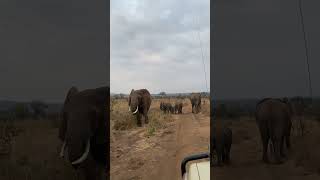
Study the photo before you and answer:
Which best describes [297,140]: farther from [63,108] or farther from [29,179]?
[29,179]

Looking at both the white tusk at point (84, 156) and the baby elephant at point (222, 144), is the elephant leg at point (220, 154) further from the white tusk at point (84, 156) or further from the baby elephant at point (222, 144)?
the white tusk at point (84, 156)

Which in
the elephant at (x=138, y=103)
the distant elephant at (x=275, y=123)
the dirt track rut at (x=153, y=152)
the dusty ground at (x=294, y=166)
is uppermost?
the elephant at (x=138, y=103)

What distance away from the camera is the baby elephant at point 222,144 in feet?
17.6

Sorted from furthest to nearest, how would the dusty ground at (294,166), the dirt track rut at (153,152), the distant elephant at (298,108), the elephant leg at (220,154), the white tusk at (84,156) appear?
the dirt track rut at (153,152) < the elephant leg at (220,154) < the white tusk at (84,156) < the distant elephant at (298,108) < the dusty ground at (294,166)

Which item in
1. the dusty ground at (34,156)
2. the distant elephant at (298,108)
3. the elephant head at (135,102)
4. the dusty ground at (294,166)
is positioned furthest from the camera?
the elephant head at (135,102)

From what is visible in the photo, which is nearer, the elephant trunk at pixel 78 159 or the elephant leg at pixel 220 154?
the elephant trunk at pixel 78 159

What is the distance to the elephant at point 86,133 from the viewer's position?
428 centimetres

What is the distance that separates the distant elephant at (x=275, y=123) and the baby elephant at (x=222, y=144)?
514mm

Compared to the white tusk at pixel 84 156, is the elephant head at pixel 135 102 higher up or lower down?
higher up

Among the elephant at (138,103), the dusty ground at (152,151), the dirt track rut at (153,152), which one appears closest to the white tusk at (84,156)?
the dirt track rut at (153,152)

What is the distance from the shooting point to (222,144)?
5.48 metres

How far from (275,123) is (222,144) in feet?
2.55

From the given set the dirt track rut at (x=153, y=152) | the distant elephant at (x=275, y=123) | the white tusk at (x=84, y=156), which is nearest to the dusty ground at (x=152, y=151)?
the dirt track rut at (x=153, y=152)

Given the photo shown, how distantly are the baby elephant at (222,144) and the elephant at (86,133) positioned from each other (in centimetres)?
133
